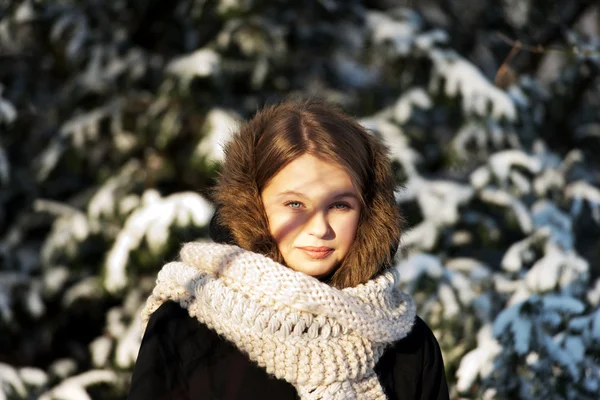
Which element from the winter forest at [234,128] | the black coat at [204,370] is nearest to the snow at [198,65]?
the winter forest at [234,128]

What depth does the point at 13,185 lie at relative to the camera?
402 cm

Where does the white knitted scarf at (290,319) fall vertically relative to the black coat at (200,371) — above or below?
above

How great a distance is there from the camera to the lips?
1.64 m

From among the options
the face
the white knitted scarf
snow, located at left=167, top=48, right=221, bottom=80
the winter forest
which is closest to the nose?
the face

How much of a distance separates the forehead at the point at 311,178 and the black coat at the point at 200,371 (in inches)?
15.5

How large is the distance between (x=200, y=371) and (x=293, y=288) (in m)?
0.30

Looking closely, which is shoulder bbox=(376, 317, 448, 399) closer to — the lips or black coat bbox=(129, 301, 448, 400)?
black coat bbox=(129, 301, 448, 400)

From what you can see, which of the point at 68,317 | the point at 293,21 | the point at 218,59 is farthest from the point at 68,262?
the point at 293,21

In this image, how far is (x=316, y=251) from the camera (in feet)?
5.41

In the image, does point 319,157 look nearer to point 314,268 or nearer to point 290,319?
point 314,268

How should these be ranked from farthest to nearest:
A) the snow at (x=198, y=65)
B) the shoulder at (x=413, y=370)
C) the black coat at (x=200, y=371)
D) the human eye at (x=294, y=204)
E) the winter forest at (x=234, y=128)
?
the snow at (x=198, y=65), the winter forest at (x=234, y=128), the shoulder at (x=413, y=370), the human eye at (x=294, y=204), the black coat at (x=200, y=371)

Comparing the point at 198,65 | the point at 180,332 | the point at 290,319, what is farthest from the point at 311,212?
the point at 198,65

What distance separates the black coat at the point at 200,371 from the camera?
1526 millimetres

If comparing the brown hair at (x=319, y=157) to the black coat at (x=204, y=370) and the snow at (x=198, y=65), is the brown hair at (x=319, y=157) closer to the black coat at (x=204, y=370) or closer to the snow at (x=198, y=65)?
the black coat at (x=204, y=370)
